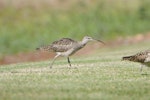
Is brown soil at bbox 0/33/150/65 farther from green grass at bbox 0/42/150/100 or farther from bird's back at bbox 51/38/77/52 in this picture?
green grass at bbox 0/42/150/100

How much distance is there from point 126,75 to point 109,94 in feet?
9.87

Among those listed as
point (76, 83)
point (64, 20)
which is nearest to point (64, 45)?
point (76, 83)

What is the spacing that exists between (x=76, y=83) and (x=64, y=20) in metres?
24.9

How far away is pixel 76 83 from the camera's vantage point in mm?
15680

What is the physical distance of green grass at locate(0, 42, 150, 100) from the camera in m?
14.1

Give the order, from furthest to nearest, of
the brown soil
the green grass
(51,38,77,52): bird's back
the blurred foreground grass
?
the blurred foreground grass, the brown soil, (51,38,77,52): bird's back, the green grass

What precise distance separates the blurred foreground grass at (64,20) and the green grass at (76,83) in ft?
56.2

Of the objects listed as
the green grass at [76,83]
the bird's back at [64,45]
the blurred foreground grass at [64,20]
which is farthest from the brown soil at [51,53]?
the green grass at [76,83]

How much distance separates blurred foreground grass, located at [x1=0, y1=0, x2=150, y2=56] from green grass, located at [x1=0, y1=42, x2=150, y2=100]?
17.1m

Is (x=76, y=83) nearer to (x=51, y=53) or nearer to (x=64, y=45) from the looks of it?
(x=64, y=45)

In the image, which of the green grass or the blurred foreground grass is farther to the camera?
the blurred foreground grass

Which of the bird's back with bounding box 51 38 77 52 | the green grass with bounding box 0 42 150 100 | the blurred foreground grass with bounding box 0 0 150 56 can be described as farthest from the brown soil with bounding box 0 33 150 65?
the green grass with bounding box 0 42 150 100

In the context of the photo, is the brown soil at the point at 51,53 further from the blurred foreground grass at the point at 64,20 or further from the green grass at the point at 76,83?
the green grass at the point at 76,83

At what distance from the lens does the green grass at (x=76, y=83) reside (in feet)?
46.3
